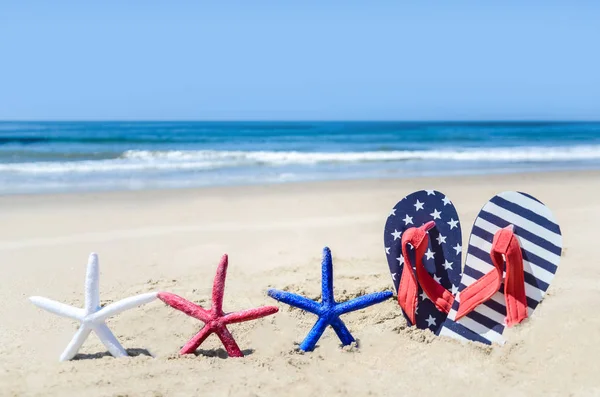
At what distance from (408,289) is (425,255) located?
22 cm

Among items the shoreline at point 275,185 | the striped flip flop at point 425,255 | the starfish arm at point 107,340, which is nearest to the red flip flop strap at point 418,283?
the striped flip flop at point 425,255

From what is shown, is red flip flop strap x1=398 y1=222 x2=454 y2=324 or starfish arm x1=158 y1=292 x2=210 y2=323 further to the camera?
red flip flop strap x1=398 y1=222 x2=454 y2=324

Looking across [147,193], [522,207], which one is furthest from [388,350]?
[147,193]

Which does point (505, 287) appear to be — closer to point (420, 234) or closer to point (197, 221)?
point (420, 234)

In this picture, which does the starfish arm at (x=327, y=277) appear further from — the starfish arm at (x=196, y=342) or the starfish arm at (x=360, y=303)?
the starfish arm at (x=196, y=342)

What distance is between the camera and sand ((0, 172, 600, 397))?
2660mm

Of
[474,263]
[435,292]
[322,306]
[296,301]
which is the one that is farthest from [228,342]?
[474,263]

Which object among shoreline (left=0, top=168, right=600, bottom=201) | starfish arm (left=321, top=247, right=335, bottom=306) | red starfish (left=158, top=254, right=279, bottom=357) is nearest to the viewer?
red starfish (left=158, top=254, right=279, bottom=357)

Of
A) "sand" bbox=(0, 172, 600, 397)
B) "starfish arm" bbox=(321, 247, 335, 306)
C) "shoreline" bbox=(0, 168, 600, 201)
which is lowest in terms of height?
"sand" bbox=(0, 172, 600, 397)

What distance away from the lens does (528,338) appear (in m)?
2.96

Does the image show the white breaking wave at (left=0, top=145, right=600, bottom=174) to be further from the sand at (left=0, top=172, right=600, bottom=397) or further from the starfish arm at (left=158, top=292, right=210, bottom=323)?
the starfish arm at (left=158, top=292, right=210, bottom=323)

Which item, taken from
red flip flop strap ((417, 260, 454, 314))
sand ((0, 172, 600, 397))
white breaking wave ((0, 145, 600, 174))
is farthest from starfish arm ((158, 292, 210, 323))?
white breaking wave ((0, 145, 600, 174))

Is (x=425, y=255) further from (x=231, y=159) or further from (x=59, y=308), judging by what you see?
(x=231, y=159)

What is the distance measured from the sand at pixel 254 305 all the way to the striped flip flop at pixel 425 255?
15 cm
